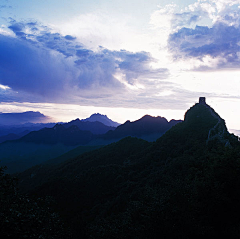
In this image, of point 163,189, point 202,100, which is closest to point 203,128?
point 202,100

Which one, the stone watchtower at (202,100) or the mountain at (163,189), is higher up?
the stone watchtower at (202,100)

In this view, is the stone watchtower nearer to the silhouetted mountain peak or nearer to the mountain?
the silhouetted mountain peak

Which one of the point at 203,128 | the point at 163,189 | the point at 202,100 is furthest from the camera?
the point at 202,100

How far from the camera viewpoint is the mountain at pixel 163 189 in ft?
58.2

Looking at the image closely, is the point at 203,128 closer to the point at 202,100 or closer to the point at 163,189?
the point at 202,100

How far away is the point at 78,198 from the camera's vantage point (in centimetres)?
5791

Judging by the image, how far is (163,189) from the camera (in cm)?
2439

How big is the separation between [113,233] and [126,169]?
50.3 m

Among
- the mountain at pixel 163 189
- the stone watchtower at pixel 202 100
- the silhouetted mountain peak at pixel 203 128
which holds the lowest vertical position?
the mountain at pixel 163 189

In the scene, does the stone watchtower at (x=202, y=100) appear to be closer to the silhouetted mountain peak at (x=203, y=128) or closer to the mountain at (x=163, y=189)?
the silhouetted mountain peak at (x=203, y=128)

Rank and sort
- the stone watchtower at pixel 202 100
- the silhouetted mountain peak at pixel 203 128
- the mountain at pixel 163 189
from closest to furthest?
the mountain at pixel 163 189
the silhouetted mountain peak at pixel 203 128
the stone watchtower at pixel 202 100

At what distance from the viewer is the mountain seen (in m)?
17.8

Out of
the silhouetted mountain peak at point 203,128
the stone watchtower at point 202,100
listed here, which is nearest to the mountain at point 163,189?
A: the silhouetted mountain peak at point 203,128

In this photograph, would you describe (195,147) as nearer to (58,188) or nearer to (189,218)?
(189,218)
